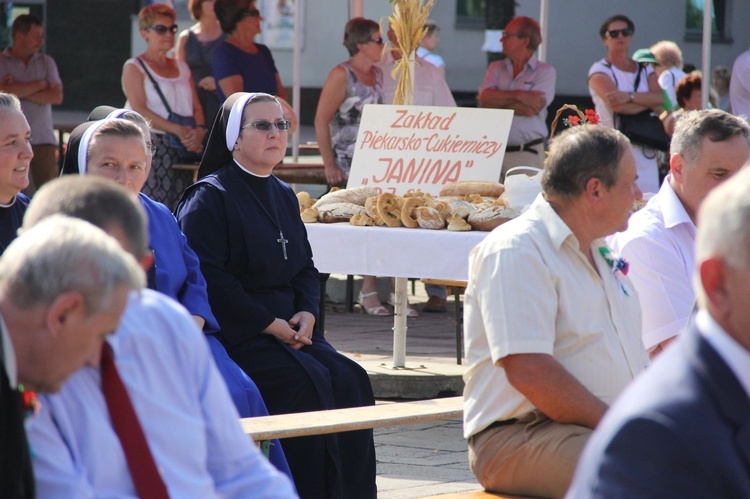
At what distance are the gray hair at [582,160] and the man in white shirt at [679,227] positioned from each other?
71 centimetres

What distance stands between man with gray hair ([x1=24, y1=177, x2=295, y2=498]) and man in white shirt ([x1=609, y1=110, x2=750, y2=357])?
6.12ft

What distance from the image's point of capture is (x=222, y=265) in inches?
185

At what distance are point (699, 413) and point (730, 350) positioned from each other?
108 millimetres

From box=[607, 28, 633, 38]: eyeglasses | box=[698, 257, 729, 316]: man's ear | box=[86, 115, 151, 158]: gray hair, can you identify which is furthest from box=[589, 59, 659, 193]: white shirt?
box=[698, 257, 729, 316]: man's ear

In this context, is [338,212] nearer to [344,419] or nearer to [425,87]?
[344,419]

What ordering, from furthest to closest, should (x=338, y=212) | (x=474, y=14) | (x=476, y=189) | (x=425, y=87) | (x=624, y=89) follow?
(x=474, y=14) → (x=624, y=89) → (x=425, y=87) → (x=476, y=189) → (x=338, y=212)

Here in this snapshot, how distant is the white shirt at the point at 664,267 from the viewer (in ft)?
12.7

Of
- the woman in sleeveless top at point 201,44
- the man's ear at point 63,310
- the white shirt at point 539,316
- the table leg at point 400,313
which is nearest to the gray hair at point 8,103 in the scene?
the white shirt at point 539,316

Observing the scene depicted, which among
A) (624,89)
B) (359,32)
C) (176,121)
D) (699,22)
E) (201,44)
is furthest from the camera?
(699,22)

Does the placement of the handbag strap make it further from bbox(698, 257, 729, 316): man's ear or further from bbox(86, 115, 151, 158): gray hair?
bbox(698, 257, 729, 316): man's ear

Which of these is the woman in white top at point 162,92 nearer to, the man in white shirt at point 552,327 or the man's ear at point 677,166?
the man's ear at point 677,166

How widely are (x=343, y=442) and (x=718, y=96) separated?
9.82m

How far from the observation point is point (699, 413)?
1660mm

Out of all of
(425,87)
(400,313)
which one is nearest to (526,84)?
(425,87)
